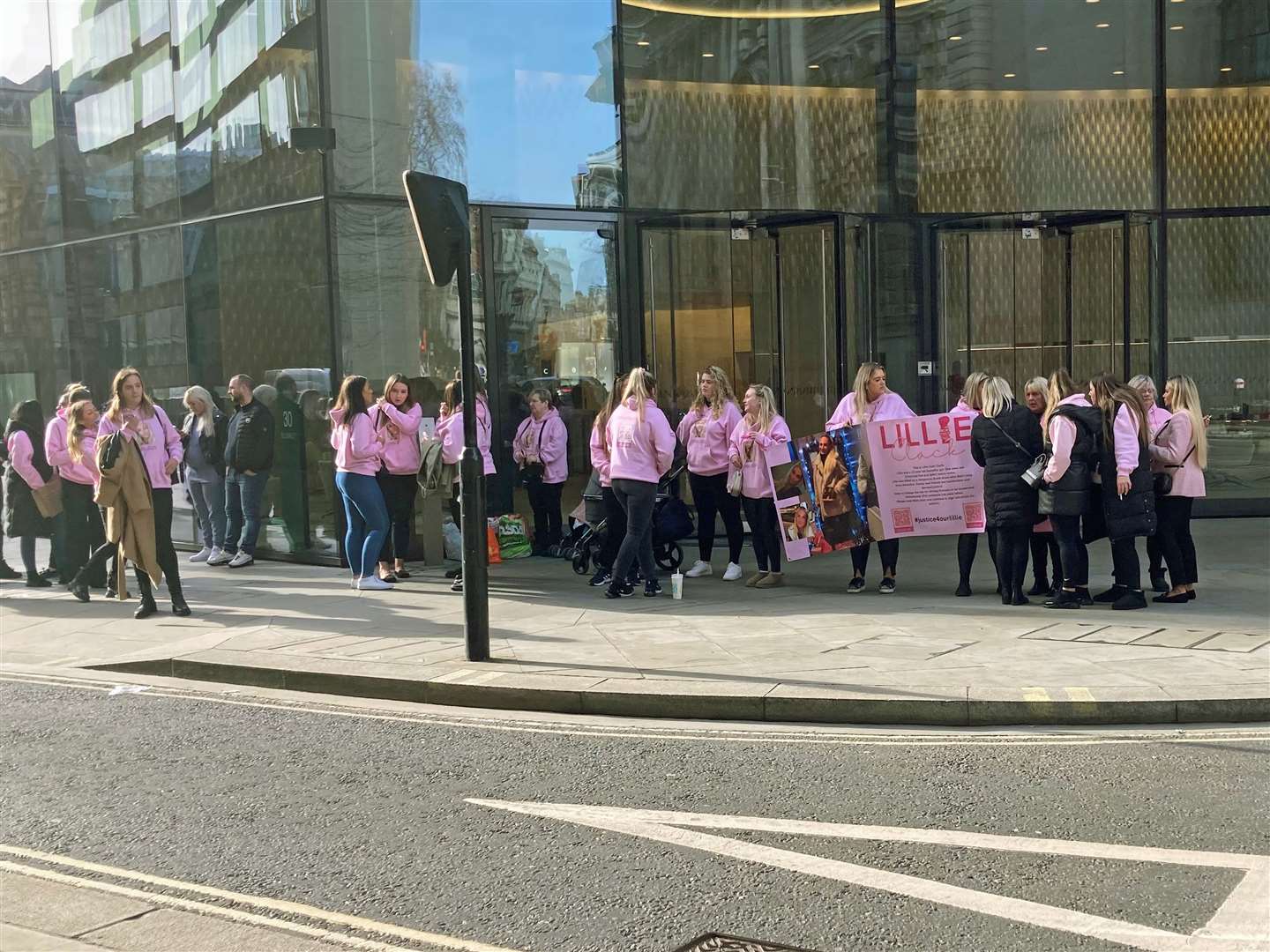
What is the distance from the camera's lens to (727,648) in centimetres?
836

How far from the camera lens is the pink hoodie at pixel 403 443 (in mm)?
11547

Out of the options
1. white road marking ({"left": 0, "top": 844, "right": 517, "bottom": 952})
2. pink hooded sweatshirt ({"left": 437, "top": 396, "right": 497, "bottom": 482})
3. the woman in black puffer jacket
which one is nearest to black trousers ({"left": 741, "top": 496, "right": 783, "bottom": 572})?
the woman in black puffer jacket

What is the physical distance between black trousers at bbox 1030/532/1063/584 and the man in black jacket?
7.41 metres

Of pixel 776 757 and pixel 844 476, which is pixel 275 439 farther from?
pixel 776 757

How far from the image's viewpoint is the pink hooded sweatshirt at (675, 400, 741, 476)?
1139cm

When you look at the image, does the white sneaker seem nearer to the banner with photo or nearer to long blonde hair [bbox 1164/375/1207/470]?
the banner with photo

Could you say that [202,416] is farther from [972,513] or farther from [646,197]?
[972,513]

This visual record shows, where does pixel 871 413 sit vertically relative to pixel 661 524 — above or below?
Result: above

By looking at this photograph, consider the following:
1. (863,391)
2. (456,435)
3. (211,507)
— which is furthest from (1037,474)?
(211,507)

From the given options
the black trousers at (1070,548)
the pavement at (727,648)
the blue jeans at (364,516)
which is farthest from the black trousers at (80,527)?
the black trousers at (1070,548)

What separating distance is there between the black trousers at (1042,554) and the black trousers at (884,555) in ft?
3.54

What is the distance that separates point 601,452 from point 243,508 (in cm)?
456

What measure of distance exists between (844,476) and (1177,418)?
2.56 metres

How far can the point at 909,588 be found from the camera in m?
10.8
